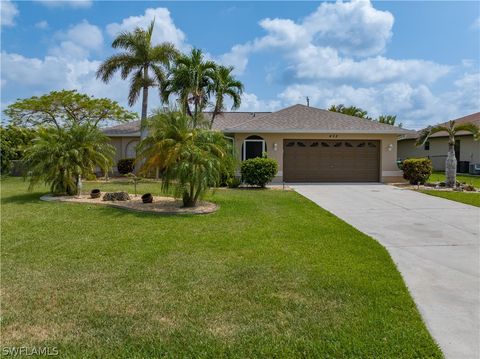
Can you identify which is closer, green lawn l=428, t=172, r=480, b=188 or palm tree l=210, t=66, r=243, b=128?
green lawn l=428, t=172, r=480, b=188

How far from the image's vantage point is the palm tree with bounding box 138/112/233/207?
9820 mm

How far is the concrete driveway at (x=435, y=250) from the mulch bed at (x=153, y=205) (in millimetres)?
3687

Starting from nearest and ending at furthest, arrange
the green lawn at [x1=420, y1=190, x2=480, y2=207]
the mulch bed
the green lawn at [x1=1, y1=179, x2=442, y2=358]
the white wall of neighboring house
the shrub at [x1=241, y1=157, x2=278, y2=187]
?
the green lawn at [x1=1, y1=179, x2=442, y2=358], the mulch bed, the green lawn at [x1=420, y1=190, x2=480, y2=207], the shrub at [x1=241, y1=157, x2=278, y2=187], the white wall of neighboring house

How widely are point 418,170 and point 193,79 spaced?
39.3 feet

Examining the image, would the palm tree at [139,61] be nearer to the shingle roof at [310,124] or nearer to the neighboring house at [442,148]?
the shingle roof at [310,124]

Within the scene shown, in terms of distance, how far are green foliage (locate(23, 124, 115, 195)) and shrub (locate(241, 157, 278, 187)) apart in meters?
5.85

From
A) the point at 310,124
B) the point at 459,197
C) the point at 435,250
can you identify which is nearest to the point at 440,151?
the point at 310,124

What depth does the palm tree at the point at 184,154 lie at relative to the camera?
9.82m

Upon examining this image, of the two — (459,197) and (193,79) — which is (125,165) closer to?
(193,79)

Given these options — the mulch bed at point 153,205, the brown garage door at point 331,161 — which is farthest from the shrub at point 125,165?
the mulch bed at point 153,205

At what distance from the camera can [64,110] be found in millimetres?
26969

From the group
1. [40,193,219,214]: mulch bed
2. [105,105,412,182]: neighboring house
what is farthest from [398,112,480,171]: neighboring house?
[40,193,219,214]: mulch bed

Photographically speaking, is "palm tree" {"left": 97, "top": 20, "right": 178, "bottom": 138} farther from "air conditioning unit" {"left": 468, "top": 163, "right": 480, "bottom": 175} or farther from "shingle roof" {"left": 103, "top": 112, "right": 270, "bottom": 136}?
"air conditioning unit" {"left": 468, "top": 163, "right": 480, "bottom": 175}

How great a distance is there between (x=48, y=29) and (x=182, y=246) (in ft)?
31.5
